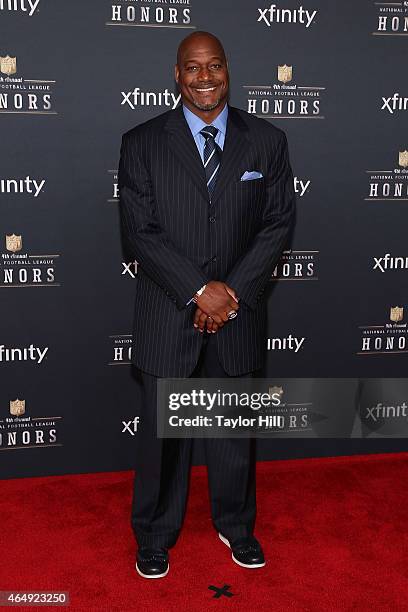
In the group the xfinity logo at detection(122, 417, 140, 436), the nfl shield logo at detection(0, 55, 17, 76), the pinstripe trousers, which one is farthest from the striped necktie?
the xfinity logo at detection(122, 417, 140, 436)

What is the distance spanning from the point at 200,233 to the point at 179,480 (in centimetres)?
92

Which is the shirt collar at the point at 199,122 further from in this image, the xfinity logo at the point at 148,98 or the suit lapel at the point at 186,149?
the xfinity logo at the point at 148,98

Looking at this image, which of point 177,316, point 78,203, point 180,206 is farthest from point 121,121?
point 177,316

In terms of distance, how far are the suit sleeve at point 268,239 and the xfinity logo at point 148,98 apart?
75 centimetres

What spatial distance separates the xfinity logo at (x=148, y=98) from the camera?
10.1ft

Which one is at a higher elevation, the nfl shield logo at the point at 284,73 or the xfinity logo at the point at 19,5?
the xfinity logo at the point at 19,5

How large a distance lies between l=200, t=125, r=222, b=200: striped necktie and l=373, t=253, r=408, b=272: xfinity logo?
4.13 feet

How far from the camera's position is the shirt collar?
2.49m

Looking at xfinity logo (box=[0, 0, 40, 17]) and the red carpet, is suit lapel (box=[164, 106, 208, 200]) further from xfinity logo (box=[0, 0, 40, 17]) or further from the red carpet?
the red carpet

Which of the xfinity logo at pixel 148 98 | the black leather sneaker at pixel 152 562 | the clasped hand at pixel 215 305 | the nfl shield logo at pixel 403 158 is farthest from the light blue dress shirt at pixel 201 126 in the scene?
the black leather sneaker at pixel 152 562

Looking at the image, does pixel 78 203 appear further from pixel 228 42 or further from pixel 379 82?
pixel 379 82

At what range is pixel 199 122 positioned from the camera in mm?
2488

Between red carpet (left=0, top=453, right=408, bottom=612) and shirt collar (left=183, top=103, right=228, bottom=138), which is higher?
shirt collar (left=183, top=103, right=228, bottom=138)

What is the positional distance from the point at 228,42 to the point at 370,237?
42.8 inches
